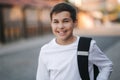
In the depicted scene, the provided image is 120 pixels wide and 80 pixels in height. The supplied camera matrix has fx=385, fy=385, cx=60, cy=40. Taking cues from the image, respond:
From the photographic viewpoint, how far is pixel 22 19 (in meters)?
27.9

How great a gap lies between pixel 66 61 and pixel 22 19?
24991 millimetres

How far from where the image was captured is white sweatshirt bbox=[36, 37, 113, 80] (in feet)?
10.2

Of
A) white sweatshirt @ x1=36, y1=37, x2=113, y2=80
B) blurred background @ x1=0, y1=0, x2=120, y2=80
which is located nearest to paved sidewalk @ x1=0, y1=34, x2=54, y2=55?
blurred background @ x1=0, y1=0, x2=120, y2=80

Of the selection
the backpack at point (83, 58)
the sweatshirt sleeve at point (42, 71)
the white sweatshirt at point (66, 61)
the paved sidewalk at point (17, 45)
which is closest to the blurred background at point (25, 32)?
the paved sidewalk at point (17, 45)

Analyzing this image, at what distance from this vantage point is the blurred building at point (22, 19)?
2447 cm

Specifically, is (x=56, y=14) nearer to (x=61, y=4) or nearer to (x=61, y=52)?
(x=61, y=4)

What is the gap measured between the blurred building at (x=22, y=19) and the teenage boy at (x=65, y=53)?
20.8 m

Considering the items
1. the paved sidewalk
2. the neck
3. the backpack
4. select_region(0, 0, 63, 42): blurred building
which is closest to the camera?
the backpack

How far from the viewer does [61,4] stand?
314cm

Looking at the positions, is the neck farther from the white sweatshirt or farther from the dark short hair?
the dark short hair

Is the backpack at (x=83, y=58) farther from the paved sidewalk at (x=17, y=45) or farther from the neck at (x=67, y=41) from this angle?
the paved sidewalk at (x=17, y=45)

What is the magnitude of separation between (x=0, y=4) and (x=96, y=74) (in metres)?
20.8

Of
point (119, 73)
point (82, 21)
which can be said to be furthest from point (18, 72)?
point (82, 21)

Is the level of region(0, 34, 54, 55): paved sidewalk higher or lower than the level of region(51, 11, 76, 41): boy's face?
lower
